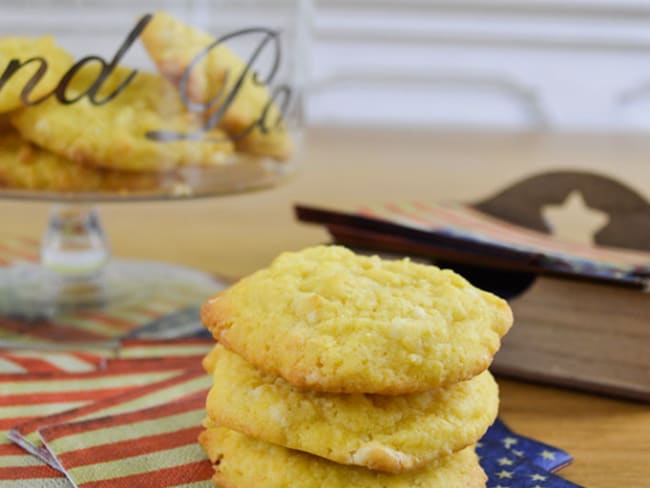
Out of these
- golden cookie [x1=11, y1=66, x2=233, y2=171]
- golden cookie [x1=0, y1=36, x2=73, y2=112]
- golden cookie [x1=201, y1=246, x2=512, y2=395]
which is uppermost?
golden cookie [x1=0, y1=36, x2=73, y2=112]

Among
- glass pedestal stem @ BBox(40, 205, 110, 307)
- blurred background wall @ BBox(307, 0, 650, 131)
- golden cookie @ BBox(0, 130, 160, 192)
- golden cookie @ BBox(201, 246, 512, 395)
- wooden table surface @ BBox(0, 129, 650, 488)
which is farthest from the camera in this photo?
blurred background wall @ BBox(307, 0, 650, 131)

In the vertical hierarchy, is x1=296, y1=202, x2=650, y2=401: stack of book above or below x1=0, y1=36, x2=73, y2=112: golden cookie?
below

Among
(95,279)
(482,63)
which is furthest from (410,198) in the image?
(482,63)

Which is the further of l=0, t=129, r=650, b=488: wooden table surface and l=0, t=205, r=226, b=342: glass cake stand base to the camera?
l=0, t=205, r=226, b=342: glass cake stand base

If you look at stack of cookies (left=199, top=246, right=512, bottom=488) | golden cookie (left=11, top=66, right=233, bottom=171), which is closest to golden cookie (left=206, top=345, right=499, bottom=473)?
stack of cookies (left=199, top=246, right=512, bottom=488)

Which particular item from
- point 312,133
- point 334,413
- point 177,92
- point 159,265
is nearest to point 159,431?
point 334,413

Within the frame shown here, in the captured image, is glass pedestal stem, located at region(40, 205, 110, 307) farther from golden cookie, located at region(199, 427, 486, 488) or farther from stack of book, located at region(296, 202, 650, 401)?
golden cookie, located at region(199, 427, 486, 488)

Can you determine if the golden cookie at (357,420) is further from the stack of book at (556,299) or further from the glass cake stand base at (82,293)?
the glass cake stand base at (82,293)

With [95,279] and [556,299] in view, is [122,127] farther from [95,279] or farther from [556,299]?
[556,299]
